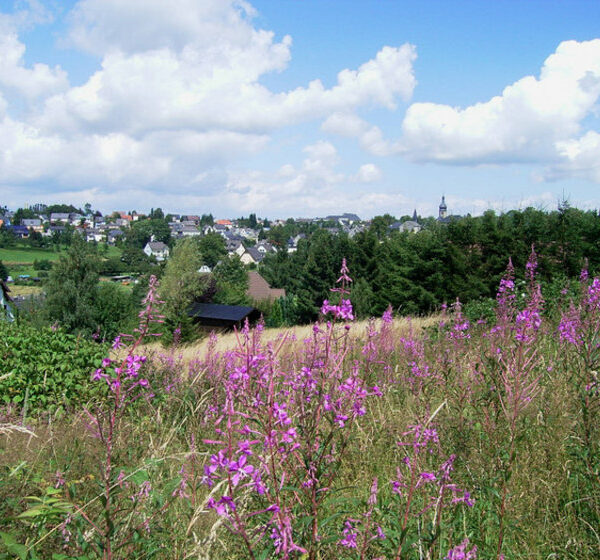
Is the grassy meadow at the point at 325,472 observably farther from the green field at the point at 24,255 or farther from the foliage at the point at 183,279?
the green field at the point at 24,255

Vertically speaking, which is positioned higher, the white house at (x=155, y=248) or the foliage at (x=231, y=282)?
the white house at (x=155, y=248)

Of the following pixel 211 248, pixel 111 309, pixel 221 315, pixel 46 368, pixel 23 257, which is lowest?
pixel 221 315

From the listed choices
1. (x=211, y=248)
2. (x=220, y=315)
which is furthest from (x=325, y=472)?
(x=211, y=248)

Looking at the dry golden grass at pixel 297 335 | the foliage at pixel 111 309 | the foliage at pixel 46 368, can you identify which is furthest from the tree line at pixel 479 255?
the foliage at pixel 111 309

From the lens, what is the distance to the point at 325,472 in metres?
1.84

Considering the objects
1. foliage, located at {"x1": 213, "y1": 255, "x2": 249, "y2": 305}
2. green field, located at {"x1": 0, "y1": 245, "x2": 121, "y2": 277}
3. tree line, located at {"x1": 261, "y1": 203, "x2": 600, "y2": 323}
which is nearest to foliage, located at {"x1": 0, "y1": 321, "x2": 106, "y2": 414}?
tree line, located at {"x1": 261, "y1": 203, "x2": 600, "y2": 323}

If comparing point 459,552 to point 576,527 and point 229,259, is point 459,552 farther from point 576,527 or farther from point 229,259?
point 229,259

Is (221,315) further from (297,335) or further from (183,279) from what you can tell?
(297,335)

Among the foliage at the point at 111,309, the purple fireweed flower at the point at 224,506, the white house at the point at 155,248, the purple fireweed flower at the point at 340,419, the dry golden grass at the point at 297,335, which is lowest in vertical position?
the foliage at the point at 111,309

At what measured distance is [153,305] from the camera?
6.14 ft

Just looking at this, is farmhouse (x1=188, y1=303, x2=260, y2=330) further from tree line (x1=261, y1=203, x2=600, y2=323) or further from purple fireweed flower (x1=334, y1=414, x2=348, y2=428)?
purple fireweed flower (x1=334, y1=414, x2=348, y2=428)

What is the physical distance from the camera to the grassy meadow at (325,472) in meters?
1.64

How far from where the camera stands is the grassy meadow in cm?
164

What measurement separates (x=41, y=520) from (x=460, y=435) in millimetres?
2279
